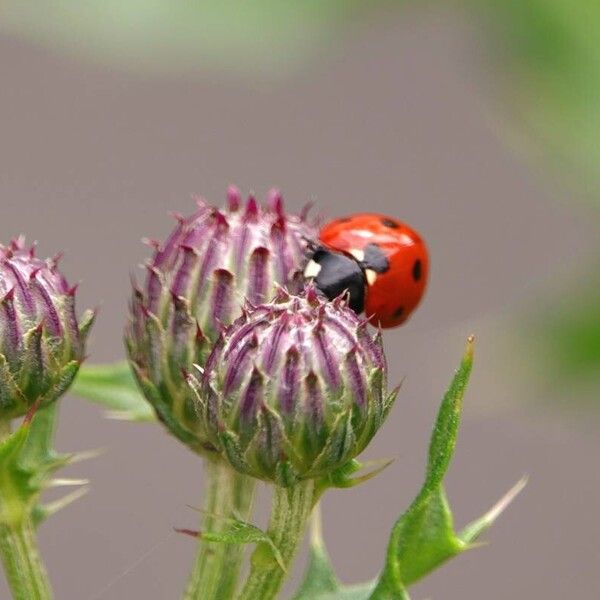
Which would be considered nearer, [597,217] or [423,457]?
[597,217]

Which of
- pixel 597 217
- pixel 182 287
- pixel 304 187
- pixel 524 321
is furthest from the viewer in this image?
pixel 304 187

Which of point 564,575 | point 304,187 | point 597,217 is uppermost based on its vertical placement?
point 597,217

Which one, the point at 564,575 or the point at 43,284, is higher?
the point at 43,284

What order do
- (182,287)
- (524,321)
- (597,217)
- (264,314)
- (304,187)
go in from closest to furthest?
(264,314) < (182,287) < (597,217) < (524,321) < (304,187)

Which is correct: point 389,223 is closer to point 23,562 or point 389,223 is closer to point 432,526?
point 432,526

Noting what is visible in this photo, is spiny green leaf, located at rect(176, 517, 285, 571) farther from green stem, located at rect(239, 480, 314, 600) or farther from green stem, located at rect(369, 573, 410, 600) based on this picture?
green stem, located at rect(369, 573, 410, 600)

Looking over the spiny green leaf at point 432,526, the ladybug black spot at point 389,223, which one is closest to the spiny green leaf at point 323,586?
the spiny green leaf at point 432,526

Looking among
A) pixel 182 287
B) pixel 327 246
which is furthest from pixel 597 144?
pixel 182 287

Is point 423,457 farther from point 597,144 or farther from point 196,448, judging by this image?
point 196,448
